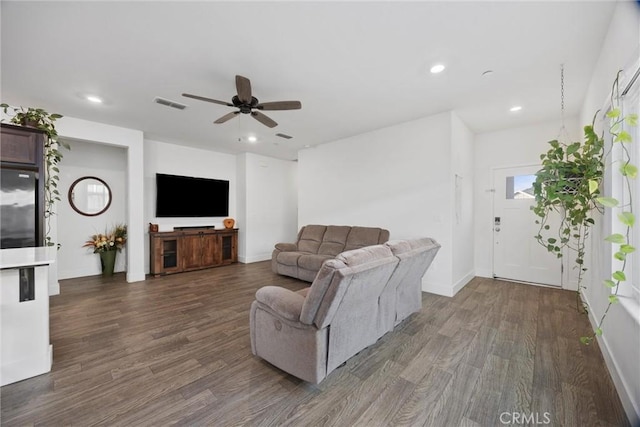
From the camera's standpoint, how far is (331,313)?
1.69 metres

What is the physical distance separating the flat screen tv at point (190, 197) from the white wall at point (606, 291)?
6.28m

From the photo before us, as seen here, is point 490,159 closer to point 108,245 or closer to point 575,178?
point 575,178

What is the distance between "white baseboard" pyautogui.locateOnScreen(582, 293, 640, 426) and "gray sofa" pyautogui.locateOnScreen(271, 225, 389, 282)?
8.29ft

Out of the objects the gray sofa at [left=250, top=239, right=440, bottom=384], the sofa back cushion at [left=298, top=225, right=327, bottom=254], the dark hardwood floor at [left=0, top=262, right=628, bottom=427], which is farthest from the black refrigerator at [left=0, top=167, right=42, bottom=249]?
the sofa back cushion at [left=298, top=225, right=327, bottom=254]

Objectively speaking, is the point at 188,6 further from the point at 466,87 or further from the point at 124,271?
the point at 124,271

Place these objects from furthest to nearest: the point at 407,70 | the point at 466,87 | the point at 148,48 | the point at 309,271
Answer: the point at 309,271 < the point at 466,87 < the point at 407,70 < the point at 148,48

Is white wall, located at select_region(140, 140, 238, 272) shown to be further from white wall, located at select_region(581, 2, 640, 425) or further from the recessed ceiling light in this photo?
white wall, located at select_region(581, 2, 640, 425)

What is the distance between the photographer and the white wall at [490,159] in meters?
4.26

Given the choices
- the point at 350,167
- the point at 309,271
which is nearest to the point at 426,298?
the point at 309,271

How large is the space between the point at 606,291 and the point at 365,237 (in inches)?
110

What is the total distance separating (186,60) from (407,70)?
2.23m

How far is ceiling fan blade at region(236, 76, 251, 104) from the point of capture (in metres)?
2.34

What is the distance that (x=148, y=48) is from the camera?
231cm

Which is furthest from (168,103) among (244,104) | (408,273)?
(408,273)
